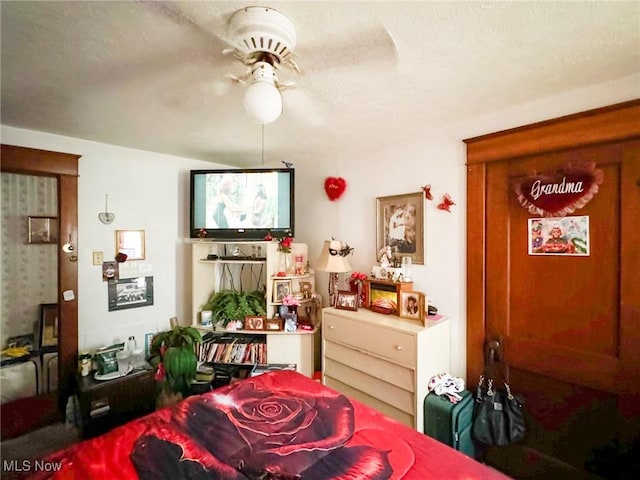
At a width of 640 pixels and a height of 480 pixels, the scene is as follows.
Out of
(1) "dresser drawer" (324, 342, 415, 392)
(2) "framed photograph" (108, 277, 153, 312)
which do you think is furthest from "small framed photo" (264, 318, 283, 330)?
(2) "framed photograph" (108, 277, 153, 312)

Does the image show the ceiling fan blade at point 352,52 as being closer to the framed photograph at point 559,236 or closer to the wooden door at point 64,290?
the framed photograph at point 559,236

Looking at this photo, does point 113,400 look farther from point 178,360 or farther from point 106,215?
point 106,215

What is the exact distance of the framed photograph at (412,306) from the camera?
188 centimetres

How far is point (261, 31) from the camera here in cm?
100

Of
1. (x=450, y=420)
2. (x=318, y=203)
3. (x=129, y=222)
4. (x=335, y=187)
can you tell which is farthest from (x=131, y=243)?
(x=450, y=420)

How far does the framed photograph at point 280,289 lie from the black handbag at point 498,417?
1531 mm

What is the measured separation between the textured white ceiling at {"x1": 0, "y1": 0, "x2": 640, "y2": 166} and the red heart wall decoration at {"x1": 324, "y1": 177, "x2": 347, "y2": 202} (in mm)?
632

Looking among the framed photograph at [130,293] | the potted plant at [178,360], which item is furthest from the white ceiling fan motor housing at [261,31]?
the framed photograph at [130,293]

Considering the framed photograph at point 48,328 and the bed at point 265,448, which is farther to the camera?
the framed photograph at point 48,328

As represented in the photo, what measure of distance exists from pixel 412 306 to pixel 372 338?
0.35m

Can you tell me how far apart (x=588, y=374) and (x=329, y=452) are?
150 cm

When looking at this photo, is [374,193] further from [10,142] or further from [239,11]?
[10,142]

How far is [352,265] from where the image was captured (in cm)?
262

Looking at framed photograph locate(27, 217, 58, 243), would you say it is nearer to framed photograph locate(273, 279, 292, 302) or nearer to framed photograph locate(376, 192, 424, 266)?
framed photograph locate(273, 279, 292, 302)
